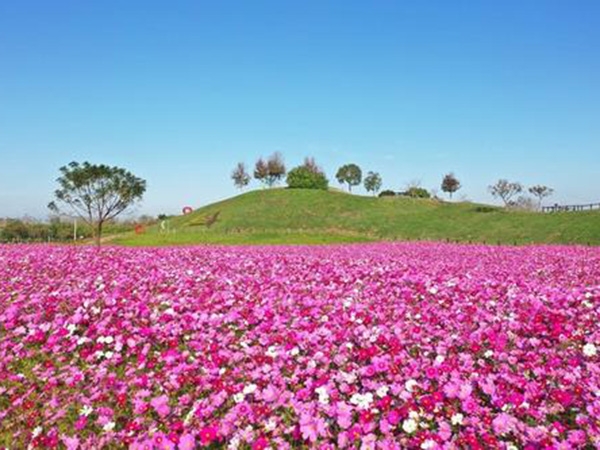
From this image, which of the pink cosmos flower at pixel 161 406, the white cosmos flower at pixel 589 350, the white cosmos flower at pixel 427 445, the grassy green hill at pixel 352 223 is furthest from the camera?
the grassy green hill at pixel 352 223

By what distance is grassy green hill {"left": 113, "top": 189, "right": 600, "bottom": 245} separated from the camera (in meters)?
49.2

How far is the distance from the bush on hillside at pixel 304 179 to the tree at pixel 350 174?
85.5 feet

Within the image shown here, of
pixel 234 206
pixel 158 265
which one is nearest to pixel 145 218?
pixel 234 206

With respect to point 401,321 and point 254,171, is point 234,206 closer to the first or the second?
point 254,171

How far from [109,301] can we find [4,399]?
118 inches

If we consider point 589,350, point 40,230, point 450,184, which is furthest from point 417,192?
point 589,350

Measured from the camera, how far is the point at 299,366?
5.89 metres

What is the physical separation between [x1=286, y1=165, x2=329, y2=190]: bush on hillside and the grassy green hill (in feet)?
42.8

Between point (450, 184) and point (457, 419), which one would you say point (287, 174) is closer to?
point (450, 184)

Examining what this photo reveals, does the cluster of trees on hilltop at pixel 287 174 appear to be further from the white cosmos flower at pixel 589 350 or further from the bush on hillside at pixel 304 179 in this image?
the white cosmos flower at pixel 589 350

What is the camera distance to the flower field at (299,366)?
175 inches

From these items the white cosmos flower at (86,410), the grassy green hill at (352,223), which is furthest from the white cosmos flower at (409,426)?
the grassy green hill at (352,223)

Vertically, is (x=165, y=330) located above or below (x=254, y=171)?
below

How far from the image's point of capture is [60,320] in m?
8.13
